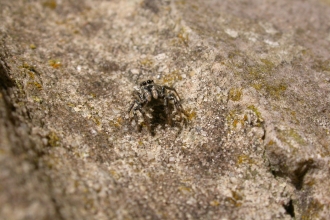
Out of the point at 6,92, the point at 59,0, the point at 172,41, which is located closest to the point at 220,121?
the point at 172,41

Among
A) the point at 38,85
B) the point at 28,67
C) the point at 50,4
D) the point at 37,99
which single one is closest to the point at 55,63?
the point at 28,67

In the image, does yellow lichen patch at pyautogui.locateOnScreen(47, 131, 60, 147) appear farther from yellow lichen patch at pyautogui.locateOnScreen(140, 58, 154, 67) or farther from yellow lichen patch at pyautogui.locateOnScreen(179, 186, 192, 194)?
yellow lichen patch at pyautogui.locateOnScreen(140, 58, 154, 67)

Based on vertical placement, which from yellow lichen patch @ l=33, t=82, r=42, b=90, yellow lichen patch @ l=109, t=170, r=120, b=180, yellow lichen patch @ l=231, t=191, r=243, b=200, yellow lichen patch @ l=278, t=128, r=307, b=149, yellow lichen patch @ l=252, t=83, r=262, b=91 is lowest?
yellow lichen patch @ l=109, t=170, r=120, b=180

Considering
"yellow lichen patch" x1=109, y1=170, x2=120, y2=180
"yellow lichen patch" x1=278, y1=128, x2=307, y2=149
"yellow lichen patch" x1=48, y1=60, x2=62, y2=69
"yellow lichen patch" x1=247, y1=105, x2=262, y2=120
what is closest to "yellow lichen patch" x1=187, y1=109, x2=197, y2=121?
"yellow lichen patch" x1=247, y1=105, x2=262, y2=120

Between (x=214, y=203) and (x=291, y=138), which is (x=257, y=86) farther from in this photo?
(x=214, y=203)

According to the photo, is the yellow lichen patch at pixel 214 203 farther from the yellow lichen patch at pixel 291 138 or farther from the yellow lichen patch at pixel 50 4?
the yellow lichen patch at pixel 50 4

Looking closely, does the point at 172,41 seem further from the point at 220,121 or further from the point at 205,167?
the point at 205,167
